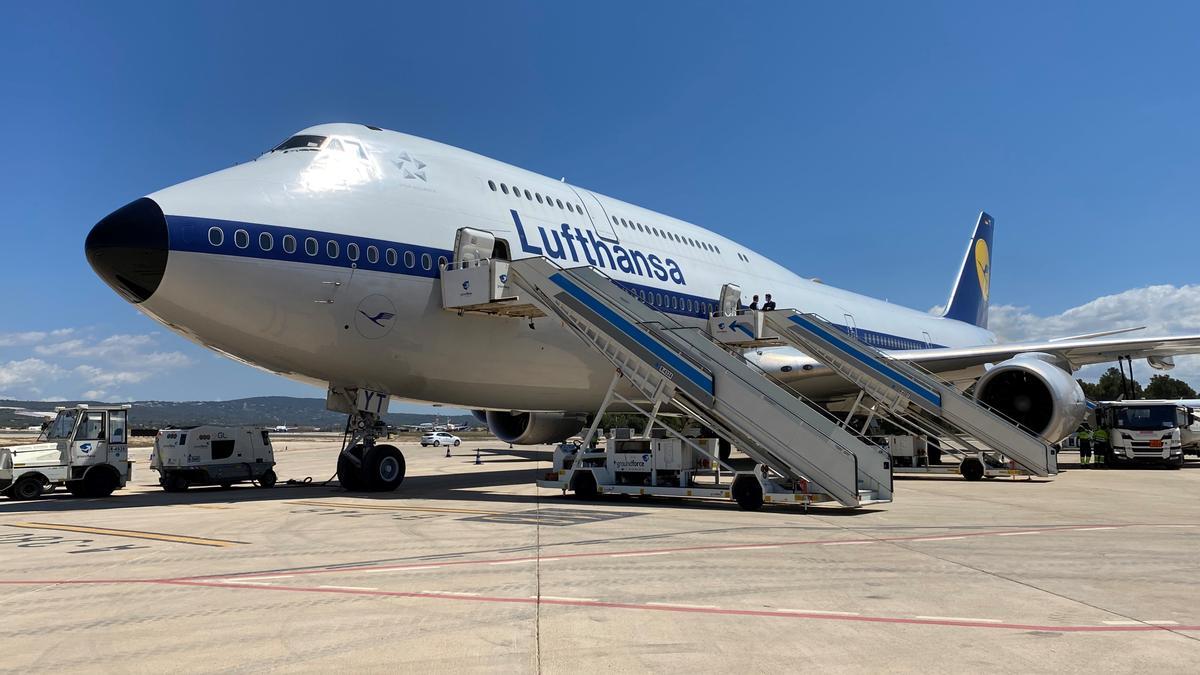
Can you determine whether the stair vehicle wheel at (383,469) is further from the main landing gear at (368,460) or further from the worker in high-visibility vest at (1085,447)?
the worker in high-visibility vest at (1085,447)

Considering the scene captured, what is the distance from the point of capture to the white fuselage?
10406 mm

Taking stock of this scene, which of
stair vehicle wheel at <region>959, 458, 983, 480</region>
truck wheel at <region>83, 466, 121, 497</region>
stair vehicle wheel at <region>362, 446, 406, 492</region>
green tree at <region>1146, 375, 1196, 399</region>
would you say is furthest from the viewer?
green tree at <region>1146, 375, 1196, 399</region>

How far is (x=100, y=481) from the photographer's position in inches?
552

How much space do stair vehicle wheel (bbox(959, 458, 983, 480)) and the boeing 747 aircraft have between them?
167 cm

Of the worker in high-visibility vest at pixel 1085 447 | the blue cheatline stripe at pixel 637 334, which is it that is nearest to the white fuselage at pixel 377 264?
the blue cheatline stripe at pixel 637 334

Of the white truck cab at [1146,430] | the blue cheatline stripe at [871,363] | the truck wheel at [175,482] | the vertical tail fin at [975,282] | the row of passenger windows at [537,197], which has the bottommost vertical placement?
the truck wheel at [175,482]

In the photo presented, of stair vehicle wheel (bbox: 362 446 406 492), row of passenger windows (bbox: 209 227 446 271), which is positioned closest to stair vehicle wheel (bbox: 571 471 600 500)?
stair vehicle wheel (bbox: 362 446 406 492)

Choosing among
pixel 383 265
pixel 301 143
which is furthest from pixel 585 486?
pixel 301 143

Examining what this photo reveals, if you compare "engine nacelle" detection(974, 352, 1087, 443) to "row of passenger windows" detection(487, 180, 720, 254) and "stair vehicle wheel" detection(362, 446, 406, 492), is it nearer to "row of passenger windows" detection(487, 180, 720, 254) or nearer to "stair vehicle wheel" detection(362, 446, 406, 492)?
"row of passenger windows" detection(487, 180, 720, 254)

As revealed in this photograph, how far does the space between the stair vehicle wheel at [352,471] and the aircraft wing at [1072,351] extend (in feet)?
40.9

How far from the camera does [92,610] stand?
4.97 metres

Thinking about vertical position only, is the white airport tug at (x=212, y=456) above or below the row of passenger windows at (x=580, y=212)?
below

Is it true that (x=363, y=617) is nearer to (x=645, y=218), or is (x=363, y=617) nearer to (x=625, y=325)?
(x=625, y=325)

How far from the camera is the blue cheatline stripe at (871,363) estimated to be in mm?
15969
